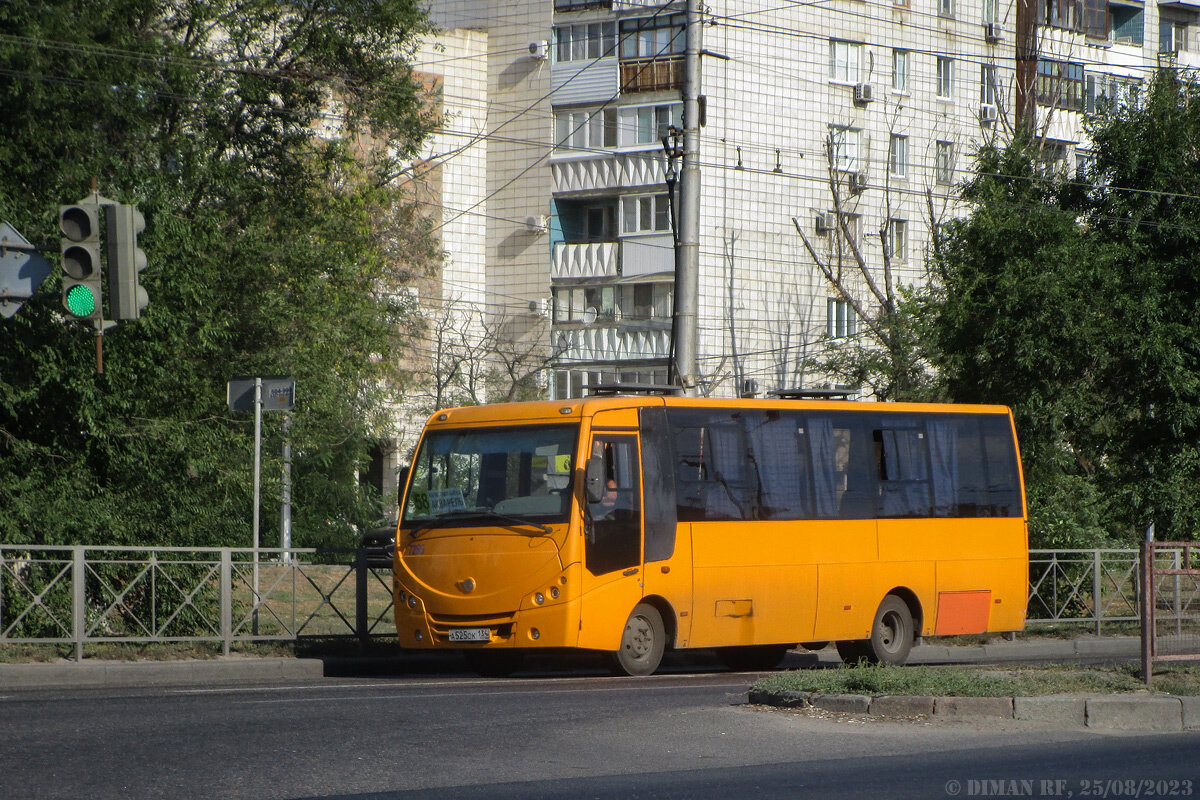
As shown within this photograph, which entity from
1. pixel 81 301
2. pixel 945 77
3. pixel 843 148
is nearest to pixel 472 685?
pixel 81 301

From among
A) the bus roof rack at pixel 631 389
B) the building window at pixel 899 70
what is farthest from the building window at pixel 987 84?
the bus roof rack at pixel 631 389

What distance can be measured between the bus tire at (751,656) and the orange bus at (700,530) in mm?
29

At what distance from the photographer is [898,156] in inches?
2052

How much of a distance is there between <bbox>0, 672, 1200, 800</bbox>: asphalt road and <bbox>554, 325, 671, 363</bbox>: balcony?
112 ft

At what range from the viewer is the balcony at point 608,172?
46.5 m

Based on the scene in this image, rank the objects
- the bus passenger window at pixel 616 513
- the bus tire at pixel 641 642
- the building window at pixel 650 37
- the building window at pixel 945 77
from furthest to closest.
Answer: the building window at pixel 945 77 < the building window at pixel 650 37 < the bus tire at pixel 641 642 < the bus passenger window at pixel 616 513

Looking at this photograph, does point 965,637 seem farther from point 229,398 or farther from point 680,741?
point 680,741

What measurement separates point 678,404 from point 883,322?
2904 cm

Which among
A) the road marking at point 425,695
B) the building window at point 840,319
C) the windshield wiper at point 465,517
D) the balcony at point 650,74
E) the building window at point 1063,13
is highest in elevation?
the building window at point 1063,13

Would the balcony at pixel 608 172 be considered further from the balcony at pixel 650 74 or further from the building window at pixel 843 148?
the building window at pixel 843 148

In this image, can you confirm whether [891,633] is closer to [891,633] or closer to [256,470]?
[891,633]

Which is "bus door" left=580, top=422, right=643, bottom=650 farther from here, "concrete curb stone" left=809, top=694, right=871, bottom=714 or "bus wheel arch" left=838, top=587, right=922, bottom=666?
"concrete curb stone" left=809, top=694, right=871, bottom=714

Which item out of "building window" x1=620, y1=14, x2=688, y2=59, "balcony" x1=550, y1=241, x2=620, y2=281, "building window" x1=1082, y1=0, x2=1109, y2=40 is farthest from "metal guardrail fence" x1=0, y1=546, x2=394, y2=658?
"building window" x1=1082, y1=0, x2=1109, y2=40

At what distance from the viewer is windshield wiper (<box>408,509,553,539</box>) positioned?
15883 mm
